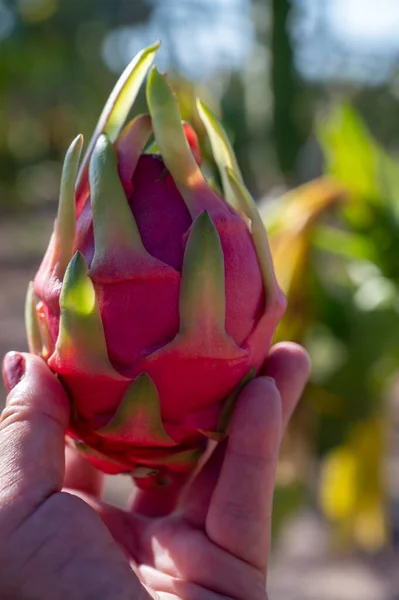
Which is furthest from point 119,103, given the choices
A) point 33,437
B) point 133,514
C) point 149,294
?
point 133,514

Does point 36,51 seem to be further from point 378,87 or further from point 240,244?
point 240,244

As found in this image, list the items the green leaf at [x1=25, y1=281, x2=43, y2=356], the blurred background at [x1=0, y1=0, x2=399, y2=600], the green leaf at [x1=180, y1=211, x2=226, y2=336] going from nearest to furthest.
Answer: the green leaf at [x1=180, y1=211, x2=226, y2=336], the green leaf at [x1=25, y1=281, x2=43, y2=356], the blurred background at [x1=0, y1=0, x2=399, y2=600]

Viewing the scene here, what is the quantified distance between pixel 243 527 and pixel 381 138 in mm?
8076

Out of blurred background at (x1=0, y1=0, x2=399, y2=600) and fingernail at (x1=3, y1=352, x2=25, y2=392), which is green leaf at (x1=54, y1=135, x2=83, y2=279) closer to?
fingernail at (x1=3, y1=352, x2=25, y2=392)

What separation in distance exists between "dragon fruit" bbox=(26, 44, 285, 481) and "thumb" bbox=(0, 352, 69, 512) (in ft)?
0.06

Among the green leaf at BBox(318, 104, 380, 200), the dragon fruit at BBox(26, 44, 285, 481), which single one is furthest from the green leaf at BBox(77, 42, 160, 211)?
the green leaf at BBox(318, 104, 380, 200)

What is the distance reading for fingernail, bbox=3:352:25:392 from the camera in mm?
754

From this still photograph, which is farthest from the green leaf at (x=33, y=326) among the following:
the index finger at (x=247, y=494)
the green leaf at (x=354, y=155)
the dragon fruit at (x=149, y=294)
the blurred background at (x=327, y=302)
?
the green leaf at (x=354, y=155)

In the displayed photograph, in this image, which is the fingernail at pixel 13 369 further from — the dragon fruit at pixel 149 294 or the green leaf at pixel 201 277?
the green leaf at pixel 201 277

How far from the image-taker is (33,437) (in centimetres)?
73

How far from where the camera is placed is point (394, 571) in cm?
232

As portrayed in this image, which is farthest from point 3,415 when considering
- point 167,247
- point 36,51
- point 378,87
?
point 378,87

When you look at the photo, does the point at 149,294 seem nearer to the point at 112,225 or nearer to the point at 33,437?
the point at 112,225

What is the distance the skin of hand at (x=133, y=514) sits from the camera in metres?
0.70
